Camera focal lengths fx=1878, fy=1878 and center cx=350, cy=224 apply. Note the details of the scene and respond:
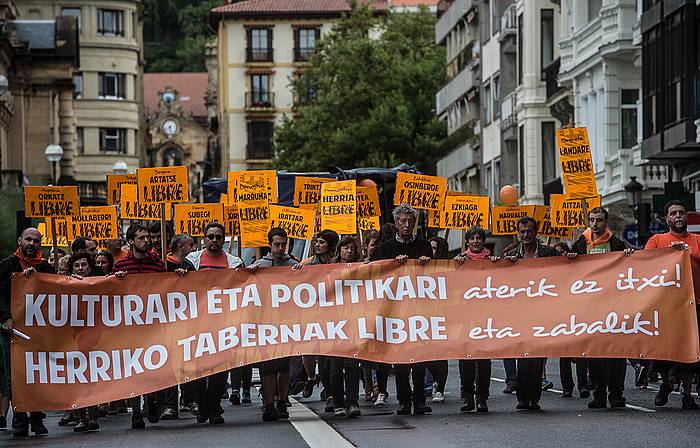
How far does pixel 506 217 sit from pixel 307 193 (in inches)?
122

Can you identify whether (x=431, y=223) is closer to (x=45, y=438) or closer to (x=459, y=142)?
(x=45, y=438)

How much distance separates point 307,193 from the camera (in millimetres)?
28375

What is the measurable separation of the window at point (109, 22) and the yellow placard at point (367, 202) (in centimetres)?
8357

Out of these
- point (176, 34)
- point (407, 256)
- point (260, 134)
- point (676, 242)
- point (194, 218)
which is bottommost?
point (407, 256)

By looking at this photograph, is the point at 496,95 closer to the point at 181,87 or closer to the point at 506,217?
the point at 506,217

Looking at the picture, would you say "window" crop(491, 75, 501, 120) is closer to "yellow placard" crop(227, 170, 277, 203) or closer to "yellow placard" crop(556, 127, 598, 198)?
"yellow placard" crop(227, 170, 277, 203)

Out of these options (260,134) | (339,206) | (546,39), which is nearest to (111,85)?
(260,134)

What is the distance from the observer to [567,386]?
2081cm

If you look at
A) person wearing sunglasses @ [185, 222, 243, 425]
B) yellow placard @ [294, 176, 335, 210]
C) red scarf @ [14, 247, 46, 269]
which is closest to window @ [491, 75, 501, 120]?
yellow placard @ [294, 176, 335, 210]

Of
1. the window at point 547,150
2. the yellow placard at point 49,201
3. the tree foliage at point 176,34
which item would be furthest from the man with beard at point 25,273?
the tree foliage at point 176,34

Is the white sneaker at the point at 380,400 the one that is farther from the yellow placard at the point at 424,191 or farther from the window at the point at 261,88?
the window at the point at 261,88

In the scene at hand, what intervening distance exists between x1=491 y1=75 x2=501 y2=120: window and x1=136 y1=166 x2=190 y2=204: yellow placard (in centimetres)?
4153

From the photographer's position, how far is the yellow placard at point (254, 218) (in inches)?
995

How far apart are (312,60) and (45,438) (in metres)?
68.4
